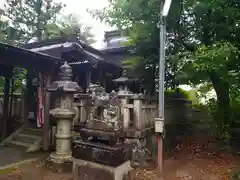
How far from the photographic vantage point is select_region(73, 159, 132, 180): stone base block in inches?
213

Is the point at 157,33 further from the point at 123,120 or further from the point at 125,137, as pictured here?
the point at 125,137

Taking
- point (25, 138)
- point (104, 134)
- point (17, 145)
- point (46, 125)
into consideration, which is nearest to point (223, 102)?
point (104, 134)

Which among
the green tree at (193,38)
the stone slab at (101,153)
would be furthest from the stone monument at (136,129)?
the green tree at (193,38)

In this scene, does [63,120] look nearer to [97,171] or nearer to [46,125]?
[46,125]

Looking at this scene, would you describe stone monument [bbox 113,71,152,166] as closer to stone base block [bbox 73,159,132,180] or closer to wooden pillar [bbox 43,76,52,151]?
stone base block [bbox 73,159,132,180]

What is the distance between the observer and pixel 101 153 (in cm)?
549

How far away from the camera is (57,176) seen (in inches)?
Answer: 266

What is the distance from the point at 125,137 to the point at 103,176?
2128 mm

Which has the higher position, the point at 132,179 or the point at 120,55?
the point at 120,55

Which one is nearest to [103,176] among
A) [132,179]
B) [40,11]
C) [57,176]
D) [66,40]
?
[132,179]

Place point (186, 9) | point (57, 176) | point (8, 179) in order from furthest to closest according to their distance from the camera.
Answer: point (186, 9), point (57, 176), point (8, 179)

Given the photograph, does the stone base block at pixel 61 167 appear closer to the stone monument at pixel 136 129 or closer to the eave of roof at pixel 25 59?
the stone monument at pixel 136 129

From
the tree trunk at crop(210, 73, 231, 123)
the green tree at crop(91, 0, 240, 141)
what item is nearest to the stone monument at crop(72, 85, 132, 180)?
the green tree at crop(91, 0, 240, 141)

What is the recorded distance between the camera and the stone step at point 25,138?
998cm
